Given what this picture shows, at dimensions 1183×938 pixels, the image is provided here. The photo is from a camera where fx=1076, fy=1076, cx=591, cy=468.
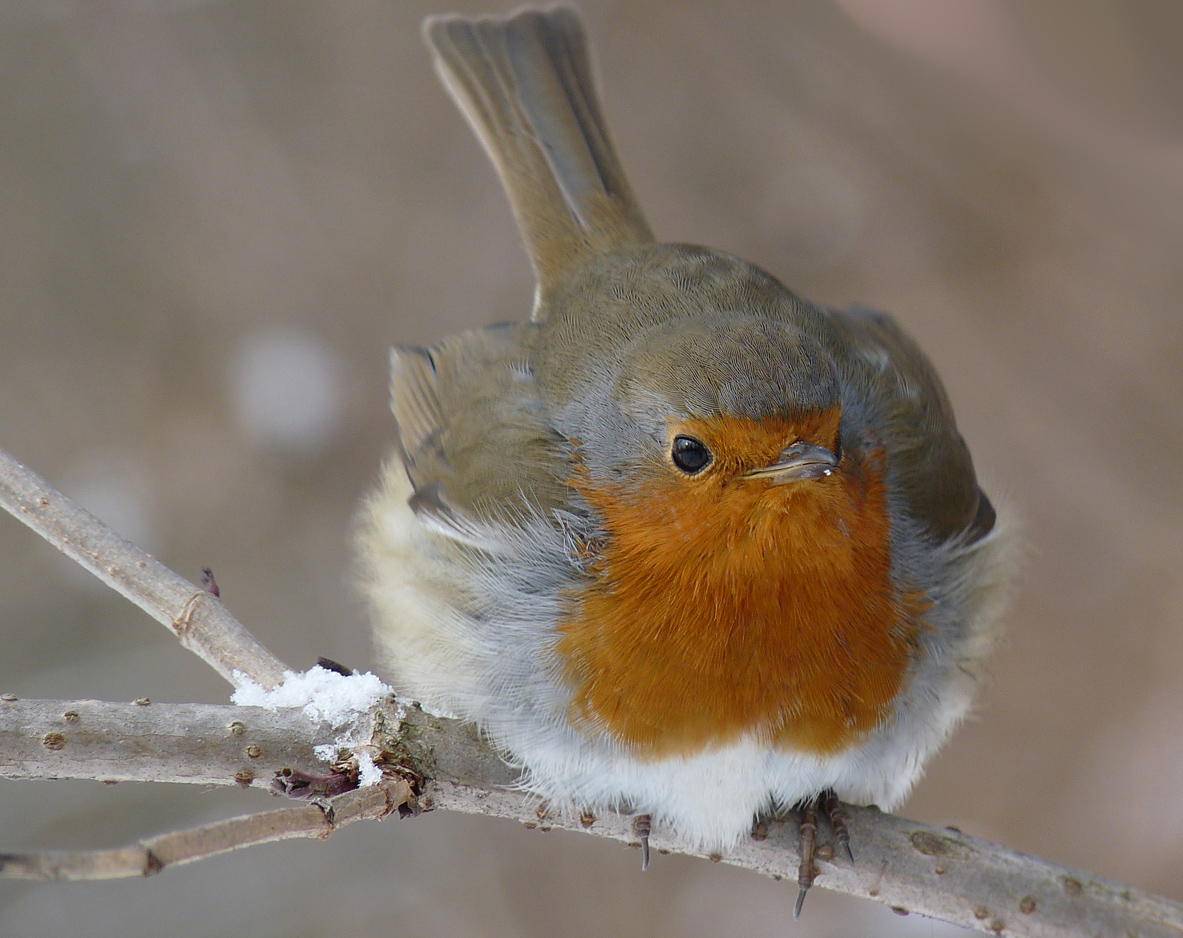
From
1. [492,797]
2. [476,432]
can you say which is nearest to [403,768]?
[492,797]

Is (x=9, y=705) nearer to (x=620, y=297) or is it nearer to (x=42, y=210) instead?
(x=620, y=297)

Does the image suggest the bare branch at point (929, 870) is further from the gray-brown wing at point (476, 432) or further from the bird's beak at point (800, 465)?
the bird's beak at point (800, 465)

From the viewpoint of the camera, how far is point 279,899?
16.8 feet

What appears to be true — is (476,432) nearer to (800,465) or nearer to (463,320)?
(800,465)

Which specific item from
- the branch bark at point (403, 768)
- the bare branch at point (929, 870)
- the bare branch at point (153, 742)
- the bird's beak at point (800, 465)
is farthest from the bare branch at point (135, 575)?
the bird's beak at point (800, 465)

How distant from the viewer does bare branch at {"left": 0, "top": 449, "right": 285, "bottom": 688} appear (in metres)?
2.53

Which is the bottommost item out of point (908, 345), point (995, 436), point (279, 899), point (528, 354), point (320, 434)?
point (279, 899)

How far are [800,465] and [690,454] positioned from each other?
26cm

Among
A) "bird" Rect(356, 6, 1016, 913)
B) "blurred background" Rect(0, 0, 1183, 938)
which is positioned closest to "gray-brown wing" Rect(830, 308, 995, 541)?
"bird" Rect(356, 6, 1016, 913)

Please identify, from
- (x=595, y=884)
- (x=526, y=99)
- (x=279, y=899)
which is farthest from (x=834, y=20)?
(x=279, y=899)

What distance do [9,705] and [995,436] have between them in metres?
4.27

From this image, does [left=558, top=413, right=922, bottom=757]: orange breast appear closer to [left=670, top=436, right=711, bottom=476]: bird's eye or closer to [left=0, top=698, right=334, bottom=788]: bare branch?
[left=670, top=436, right=711, bottom=476]: bird's eye

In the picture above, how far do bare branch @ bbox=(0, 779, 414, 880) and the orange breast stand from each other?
2.25 ft

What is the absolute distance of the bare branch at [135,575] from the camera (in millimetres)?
2531
